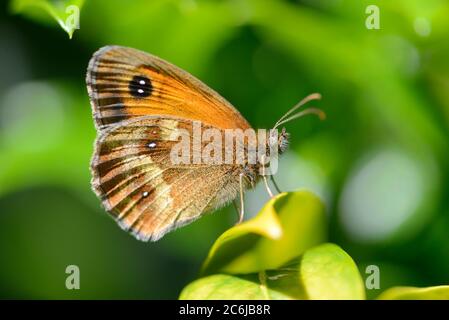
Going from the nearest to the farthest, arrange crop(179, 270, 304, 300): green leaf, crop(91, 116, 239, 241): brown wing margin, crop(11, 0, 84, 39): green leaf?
1. crop(179, 270, 304, 300): green leaf
2. crop(11, 0, 84, 39): green leaf
3. crop(91, 116, 239, 241): brown wing margin

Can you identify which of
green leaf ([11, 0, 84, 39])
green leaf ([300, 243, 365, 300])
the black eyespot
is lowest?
green leaf ([300, 243, 365, 300])

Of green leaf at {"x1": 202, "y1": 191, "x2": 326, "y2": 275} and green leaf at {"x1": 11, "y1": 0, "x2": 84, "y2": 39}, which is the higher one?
green leaf at {"x1": 11, "y1": 0, "x2": 84, "y2": 39}

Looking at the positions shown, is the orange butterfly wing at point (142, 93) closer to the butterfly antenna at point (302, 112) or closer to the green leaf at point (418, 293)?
the butterfly antenna at point (302, 112)

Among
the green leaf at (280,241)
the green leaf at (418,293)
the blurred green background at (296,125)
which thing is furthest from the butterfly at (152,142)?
the green leaf at (418,293)

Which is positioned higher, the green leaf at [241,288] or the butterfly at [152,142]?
the butterfly at [152,142]

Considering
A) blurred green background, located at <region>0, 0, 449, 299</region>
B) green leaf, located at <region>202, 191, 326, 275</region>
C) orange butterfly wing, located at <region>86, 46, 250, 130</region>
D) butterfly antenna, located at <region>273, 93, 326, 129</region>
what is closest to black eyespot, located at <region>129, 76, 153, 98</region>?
orange butterfly wing, located at <region>86, 46, 250, 130</region>

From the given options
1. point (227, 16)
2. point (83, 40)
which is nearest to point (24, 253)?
point (83, 40)

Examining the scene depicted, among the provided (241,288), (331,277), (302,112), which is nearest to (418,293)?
(331,277)

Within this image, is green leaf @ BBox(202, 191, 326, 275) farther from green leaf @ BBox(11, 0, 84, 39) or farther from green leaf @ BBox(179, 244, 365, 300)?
green leaf @ BBox(11, 0, 84, 39)
